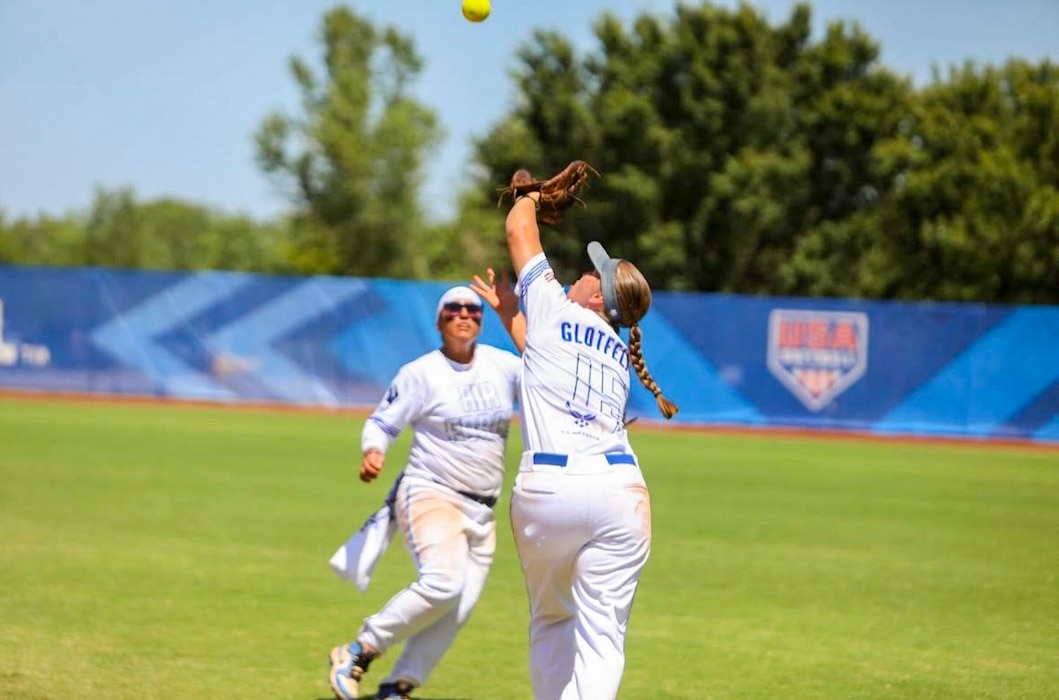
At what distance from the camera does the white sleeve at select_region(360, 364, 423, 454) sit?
7.00m

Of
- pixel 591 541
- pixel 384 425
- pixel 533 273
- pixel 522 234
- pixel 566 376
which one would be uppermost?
pixel 522 234

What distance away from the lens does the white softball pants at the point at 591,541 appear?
503cm

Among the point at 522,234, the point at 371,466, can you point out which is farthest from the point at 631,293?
the point at 371,466

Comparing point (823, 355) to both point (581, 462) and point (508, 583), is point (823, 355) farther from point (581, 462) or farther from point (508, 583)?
point (581, 462)

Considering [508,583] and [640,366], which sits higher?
[640,366]

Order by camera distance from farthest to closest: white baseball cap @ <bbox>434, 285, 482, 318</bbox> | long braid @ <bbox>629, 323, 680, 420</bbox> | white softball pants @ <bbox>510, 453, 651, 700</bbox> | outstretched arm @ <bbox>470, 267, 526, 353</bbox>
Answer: white baseball cap @ <bbox>434, 285, 482, 318</bbox> → outstretched arm @ <bbox>470, 267, 526, 353</bbox> → long braid @ <bbox>629, 323, 680, 420</bbox> → white softball pants @ <bbox>510, 453, 651, 700</bbox>

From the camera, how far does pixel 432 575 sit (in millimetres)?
6633

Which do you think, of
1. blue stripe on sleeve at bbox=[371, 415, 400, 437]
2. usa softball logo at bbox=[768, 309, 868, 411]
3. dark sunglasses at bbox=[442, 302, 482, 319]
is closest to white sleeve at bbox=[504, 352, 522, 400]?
dark sunglasses at bbox=[442, 302, 482, 319]

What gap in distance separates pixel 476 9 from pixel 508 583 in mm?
4520

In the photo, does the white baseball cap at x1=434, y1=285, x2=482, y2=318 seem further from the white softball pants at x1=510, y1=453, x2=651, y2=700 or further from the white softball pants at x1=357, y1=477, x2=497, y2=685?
the white softball pants at x1=510, y1=453, x2=651, y2=700

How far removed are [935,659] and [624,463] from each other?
382 cm

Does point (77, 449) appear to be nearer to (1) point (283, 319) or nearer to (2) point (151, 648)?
(1) point (283, 319)

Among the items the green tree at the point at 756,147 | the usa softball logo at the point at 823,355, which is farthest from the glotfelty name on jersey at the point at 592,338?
the green tree at the point at 756,147

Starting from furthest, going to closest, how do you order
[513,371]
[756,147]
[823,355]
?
[756,147], [823,355], [513,371]
